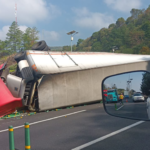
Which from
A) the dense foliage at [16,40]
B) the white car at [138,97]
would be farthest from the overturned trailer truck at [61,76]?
the dense foliage at [16,40]

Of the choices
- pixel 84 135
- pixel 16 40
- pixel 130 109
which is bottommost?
pixel 84 135

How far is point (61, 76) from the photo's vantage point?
1230 centimetres

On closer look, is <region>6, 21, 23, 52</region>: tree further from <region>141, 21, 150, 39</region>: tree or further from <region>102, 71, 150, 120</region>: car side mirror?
<region>102, 71, 150, 120</region>: car side mirror

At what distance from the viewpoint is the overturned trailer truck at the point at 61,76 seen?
11828 millimetres

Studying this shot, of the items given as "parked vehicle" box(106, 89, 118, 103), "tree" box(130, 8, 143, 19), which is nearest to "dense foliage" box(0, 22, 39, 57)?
"parked vehicle" box(106, 89, 118, 103)

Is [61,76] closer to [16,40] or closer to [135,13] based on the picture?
[16,40]

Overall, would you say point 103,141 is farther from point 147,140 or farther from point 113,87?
point 113,87

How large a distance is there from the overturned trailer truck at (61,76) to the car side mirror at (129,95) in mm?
9274

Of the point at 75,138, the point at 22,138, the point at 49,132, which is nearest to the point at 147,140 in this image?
the point at 75,138

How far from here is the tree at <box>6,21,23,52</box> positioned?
214ft

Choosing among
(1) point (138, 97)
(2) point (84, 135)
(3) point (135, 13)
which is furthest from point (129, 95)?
(3) point (135, 13)

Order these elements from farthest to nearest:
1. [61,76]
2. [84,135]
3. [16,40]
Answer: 1. [16,40]
2. [61,76]
3. [84,135]

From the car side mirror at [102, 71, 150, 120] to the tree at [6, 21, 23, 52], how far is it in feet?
214

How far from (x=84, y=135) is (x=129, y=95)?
4730mm
